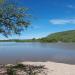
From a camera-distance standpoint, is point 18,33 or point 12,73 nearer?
point 12,73

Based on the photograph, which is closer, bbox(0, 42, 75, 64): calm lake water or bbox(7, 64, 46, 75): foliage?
bbox(7, 64, 46, 75): foliage

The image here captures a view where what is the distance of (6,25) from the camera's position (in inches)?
711

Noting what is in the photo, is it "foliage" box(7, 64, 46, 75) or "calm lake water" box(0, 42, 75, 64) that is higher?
"foliage" box(7, 64, 46, 75)

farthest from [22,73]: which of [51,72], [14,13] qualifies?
[14,13]

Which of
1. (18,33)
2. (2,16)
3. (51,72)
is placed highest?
(2,16)

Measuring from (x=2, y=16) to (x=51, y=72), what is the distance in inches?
228

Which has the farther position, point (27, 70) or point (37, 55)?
point (37, 55)

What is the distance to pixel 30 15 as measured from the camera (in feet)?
59.2

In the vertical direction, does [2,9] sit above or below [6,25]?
above

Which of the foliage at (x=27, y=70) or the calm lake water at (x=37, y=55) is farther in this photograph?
the calm lake water at (x=37, y=55)

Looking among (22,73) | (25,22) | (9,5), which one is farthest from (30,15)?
(22,73)

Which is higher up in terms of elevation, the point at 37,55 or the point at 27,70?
the point at 27,70

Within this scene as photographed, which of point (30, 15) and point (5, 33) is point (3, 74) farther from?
point (30, 15)

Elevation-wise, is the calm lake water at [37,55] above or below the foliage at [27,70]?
below
